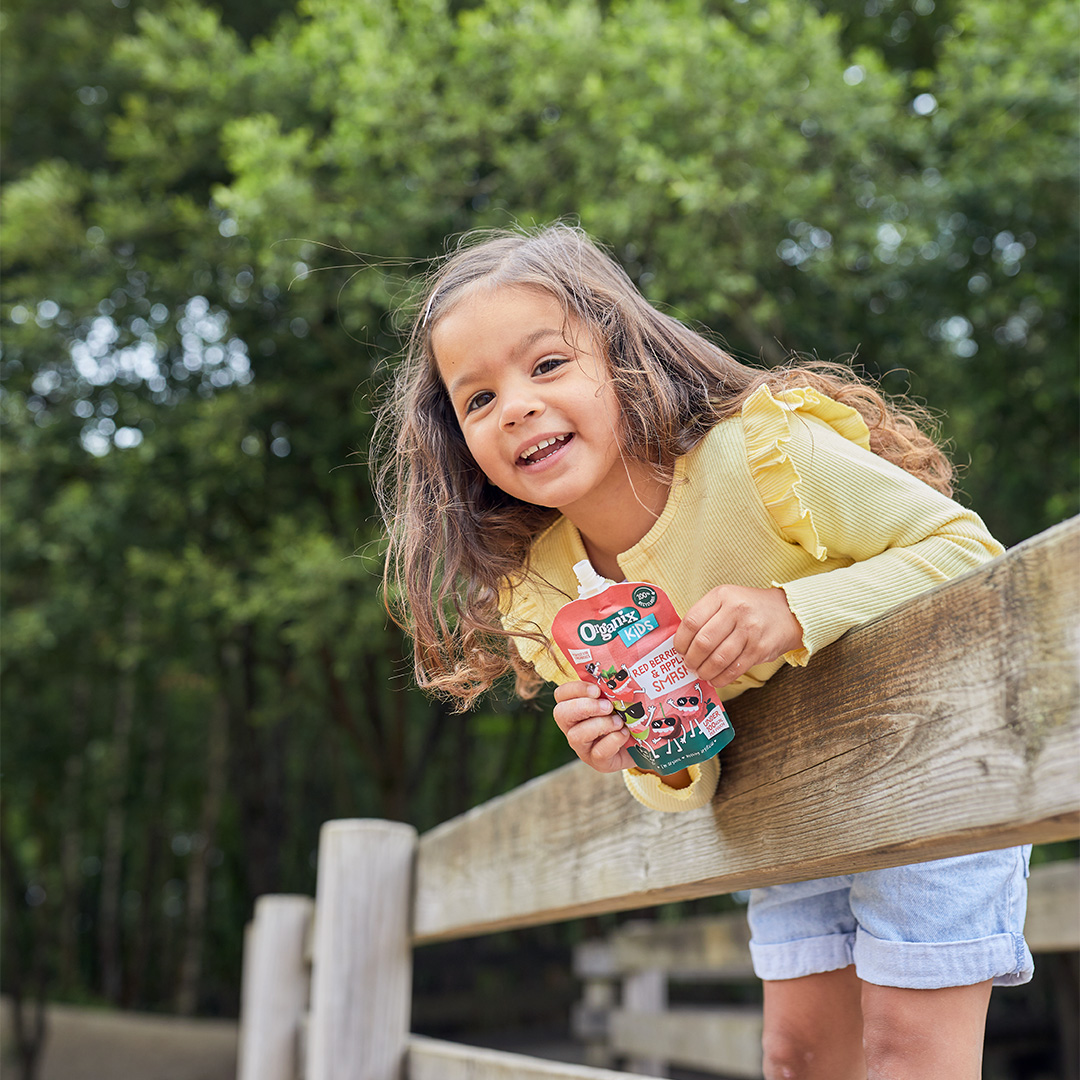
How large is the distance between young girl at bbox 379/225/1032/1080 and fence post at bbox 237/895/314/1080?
187 centimetres

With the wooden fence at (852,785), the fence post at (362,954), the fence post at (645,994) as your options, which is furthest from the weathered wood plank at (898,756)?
the fence post at (645,994)

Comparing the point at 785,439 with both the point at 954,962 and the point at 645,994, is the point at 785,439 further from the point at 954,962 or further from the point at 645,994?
the point at 645,994

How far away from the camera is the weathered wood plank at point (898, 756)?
2.10ft

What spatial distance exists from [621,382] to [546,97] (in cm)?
399

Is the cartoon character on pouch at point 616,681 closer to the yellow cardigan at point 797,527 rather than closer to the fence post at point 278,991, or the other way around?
the yellow cardigan at point 797,527

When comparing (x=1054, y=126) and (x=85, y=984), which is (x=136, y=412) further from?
(x=85, y=984)

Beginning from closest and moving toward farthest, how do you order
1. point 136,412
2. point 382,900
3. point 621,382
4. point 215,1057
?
1. point 621,382
2. point 382,900
3. point 136,412
4. point 215,1057

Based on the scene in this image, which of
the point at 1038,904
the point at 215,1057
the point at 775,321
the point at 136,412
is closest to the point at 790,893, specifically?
the point at 1038,904

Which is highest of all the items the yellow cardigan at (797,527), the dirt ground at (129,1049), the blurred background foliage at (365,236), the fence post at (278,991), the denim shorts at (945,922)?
the blurred background foliage at (365,236)

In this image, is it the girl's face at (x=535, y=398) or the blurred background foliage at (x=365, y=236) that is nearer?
the girl's face at (x=535, y=398)

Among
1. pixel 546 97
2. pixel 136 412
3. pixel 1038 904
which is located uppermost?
pixel 546 97

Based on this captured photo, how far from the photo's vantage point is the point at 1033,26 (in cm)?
436

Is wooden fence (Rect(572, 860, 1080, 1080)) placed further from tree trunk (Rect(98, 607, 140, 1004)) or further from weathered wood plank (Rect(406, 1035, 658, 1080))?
tree trunk (Rect(98, 607, 140, 1004))

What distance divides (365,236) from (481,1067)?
3.83m
